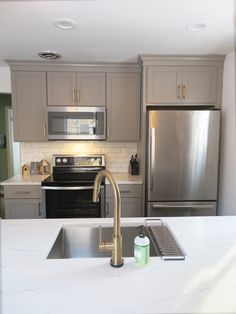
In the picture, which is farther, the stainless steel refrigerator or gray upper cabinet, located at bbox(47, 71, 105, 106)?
gray upper cabinet, located at bbox(47, 71, 105, 106)

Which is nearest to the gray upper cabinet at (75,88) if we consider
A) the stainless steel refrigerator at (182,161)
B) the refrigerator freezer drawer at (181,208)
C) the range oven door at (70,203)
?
the stainless steel refrigerator at (182,161)

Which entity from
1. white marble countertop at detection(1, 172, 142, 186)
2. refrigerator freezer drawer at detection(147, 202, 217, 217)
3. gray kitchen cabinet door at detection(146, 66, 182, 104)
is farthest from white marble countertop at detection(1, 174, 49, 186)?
gray kitchen cabinet door at detection(146, 66, 182, 104)

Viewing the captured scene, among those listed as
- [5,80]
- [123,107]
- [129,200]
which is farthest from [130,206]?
[5,80]

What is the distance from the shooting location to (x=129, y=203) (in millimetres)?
2873

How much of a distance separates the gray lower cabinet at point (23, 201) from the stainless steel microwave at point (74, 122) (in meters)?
0.68

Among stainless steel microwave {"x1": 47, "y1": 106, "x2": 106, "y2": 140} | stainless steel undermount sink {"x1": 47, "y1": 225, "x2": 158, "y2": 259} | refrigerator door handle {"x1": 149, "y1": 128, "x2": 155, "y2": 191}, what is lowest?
stainless steel undermount sink {"x1": 47, "y1": 225, "x2": 158, "y2": 259}

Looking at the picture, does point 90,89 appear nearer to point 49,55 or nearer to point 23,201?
point 49,55

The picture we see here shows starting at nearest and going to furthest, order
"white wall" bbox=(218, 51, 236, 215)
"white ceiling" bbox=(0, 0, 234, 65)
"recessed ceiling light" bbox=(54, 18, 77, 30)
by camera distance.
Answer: "white ceiling" bbox=(0, 0, 234, 65) < "recessed ceiling light" bbox=(54, 18, 77, 30) < "white wall" bbox=(218, 51, 236, 215)

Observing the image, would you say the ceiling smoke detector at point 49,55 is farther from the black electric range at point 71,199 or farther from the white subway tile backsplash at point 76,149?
the black electric range at point 71,199

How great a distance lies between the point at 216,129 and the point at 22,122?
2.28 meters

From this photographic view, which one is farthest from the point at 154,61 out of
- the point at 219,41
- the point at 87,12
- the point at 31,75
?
the point at 31,75

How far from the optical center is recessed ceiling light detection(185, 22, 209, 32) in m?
1.95

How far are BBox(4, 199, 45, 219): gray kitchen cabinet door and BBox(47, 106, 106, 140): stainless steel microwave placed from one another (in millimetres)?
802

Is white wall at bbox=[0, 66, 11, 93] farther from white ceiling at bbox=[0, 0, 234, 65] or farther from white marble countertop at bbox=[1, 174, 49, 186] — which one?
white marble countertop at bbox=[1, 174, 49, 186]
